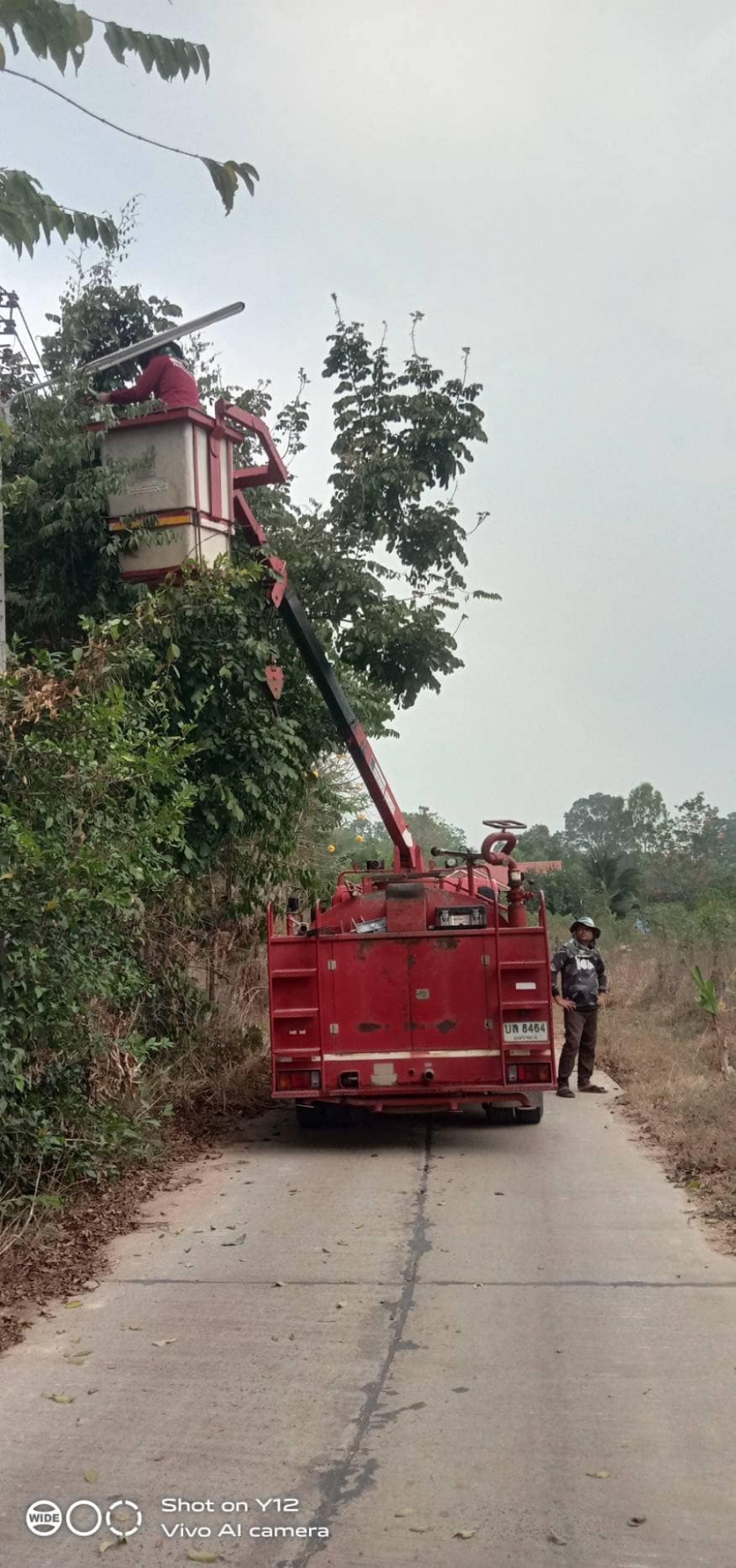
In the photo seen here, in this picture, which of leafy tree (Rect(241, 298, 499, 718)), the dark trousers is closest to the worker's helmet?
leafy tree (Rect(241, 298, 499, 718))

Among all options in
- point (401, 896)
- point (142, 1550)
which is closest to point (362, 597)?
point (401, 896)

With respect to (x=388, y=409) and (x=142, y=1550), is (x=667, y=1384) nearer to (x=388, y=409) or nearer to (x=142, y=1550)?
(x=142, y=1550)

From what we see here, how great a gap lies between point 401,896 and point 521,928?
1.07 metres

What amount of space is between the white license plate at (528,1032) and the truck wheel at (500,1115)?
1.14 metres

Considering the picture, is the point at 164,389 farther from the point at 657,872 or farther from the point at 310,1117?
the point at 657,872

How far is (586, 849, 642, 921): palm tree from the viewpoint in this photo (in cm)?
3662

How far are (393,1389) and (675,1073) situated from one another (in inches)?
320

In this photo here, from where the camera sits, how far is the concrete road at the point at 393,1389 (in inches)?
149

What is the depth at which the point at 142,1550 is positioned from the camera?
12.2 ft

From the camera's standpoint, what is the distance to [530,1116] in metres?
10.7

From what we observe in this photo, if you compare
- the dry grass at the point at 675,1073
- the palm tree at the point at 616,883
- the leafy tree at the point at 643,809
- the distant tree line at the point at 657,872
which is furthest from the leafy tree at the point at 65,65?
the leafy tree at the point at 643,809

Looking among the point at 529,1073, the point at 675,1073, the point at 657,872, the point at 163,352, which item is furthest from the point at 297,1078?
the point at 657,872

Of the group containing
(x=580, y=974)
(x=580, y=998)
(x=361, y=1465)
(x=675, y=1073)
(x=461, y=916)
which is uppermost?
(x=461, y=916)

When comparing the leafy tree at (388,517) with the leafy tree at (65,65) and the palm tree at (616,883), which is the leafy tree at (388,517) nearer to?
the leafy tree at (65,65)
